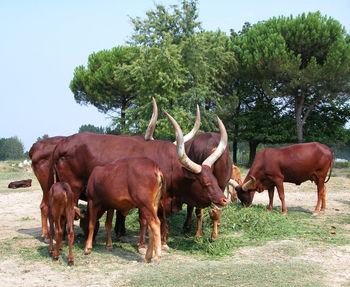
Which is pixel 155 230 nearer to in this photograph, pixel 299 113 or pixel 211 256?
pixel 211 256

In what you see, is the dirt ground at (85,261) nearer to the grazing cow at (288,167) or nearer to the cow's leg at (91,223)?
the cow's leg at (91,223)

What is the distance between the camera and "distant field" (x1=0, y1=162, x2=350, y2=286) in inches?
206

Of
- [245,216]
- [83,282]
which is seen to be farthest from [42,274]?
[245,216]

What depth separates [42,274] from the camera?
554 cm

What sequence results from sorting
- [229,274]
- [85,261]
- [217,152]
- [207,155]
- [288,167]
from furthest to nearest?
[288,167] < [207,155] < [217,152] < [85,261] < [229,274]

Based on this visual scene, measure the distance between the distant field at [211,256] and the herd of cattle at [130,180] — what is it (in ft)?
0.97

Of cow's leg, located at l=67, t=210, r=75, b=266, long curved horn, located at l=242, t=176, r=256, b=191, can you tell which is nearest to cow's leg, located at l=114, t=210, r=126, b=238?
cow's leg, located at l=67, t=210, r=75, b=266

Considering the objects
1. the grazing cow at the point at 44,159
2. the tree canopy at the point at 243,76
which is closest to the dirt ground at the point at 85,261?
the grazing cow at the point at 44,159

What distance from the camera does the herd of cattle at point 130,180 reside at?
619cm

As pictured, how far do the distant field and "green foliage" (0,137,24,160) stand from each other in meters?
72.8

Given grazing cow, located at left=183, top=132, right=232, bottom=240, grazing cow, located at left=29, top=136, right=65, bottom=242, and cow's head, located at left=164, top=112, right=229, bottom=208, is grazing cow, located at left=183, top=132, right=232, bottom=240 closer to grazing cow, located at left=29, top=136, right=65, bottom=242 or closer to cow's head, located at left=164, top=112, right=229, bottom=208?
cow's head, located at left=164, top=112, right=229, bottom=208

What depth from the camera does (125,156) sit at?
7324 mm

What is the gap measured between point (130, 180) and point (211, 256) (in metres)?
1.82

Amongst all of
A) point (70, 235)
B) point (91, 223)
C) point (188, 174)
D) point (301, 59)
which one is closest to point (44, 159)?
point (91, 223)
